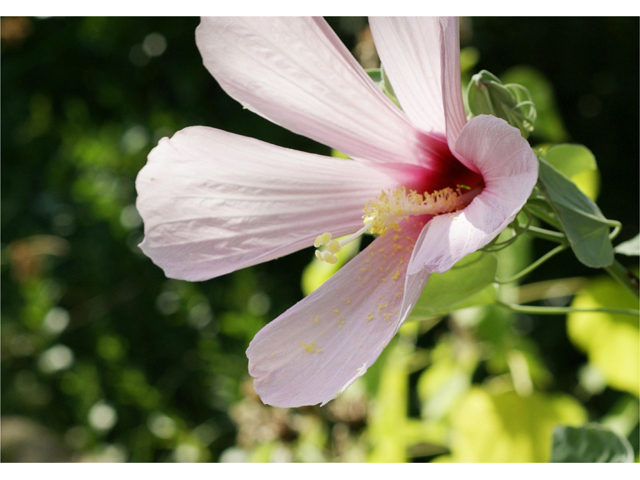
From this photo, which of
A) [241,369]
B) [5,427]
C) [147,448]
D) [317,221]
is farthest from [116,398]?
[317,221]

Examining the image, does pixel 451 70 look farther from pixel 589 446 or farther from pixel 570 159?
pixel 589 446

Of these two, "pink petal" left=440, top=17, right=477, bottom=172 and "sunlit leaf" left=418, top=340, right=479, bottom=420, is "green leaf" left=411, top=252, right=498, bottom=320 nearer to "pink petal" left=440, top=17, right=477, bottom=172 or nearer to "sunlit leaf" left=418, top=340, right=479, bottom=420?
"pink petal" left=440, top=17, right=477, bottom=172

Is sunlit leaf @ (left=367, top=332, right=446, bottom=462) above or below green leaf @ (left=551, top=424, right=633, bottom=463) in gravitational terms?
below

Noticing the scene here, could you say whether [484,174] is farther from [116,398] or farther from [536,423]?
[116,398]

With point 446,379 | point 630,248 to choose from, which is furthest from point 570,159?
point 446,379

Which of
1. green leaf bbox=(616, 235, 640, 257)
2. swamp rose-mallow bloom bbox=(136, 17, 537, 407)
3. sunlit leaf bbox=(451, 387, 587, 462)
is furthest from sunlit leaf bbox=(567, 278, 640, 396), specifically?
swamp rose-mallow bloom bbox=(136, 17, 537, 407)
